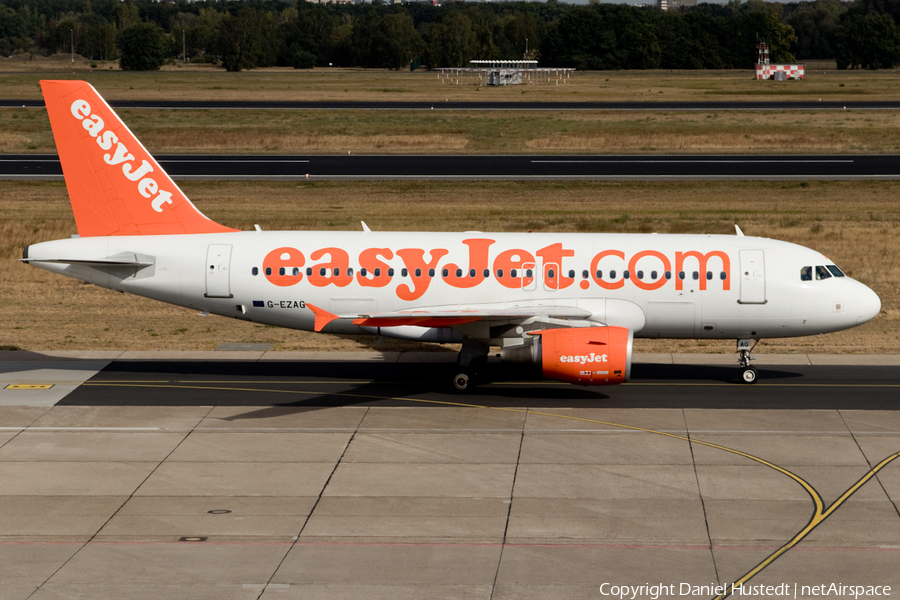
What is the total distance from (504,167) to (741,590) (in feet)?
190

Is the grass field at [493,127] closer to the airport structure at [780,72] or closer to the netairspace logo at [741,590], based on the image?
the airport structure at [780,72]

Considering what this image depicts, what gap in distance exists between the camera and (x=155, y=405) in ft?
93.2

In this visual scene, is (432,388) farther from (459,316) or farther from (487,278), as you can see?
(487,278)

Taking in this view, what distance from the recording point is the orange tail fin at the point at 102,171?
30422mm

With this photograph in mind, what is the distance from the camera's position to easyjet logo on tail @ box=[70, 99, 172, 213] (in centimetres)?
3042

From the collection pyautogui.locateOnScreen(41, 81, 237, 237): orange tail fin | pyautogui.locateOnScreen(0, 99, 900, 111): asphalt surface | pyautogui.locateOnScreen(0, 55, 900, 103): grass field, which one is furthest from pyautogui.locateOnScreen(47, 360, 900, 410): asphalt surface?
pyautogui.locateOnScreen(0, 55, 900, 103): grass field

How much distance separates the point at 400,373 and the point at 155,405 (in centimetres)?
766

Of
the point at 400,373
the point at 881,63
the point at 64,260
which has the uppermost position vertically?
the point at 881,63

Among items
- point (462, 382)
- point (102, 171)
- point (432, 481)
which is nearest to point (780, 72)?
point (462, 382)

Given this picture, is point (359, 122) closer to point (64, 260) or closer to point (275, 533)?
point (64, 260)

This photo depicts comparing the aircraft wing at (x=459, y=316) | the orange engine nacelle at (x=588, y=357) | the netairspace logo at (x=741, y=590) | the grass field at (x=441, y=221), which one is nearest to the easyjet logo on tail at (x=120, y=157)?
the aircraft wing at (x=459, y=316)

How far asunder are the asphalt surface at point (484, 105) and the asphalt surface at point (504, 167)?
96.4 feet

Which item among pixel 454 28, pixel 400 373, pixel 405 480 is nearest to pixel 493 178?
pixel 400 373

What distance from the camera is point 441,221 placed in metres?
54.0
